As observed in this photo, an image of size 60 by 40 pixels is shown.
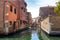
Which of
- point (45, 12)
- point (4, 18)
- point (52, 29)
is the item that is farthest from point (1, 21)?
point (45, 12)

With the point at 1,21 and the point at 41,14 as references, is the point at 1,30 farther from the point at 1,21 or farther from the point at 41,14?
the point at 41,14

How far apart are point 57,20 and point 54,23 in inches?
24.7

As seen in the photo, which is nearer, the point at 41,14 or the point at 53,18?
the point at 53,18

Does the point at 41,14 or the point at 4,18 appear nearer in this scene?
the point at 4,18

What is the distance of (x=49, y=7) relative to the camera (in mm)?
74562

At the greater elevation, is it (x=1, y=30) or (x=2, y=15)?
(x=2, y=15)

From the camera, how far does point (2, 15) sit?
71.5 ft

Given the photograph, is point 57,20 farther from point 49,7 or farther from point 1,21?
point 49,7

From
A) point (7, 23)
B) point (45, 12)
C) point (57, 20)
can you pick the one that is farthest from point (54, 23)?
point (45, 12)

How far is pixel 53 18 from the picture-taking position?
70.6ft

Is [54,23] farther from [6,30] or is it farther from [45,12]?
[45,12]

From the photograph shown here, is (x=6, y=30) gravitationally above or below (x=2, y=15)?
below

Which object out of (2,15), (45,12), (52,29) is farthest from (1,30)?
(45,12)

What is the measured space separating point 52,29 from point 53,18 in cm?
163
